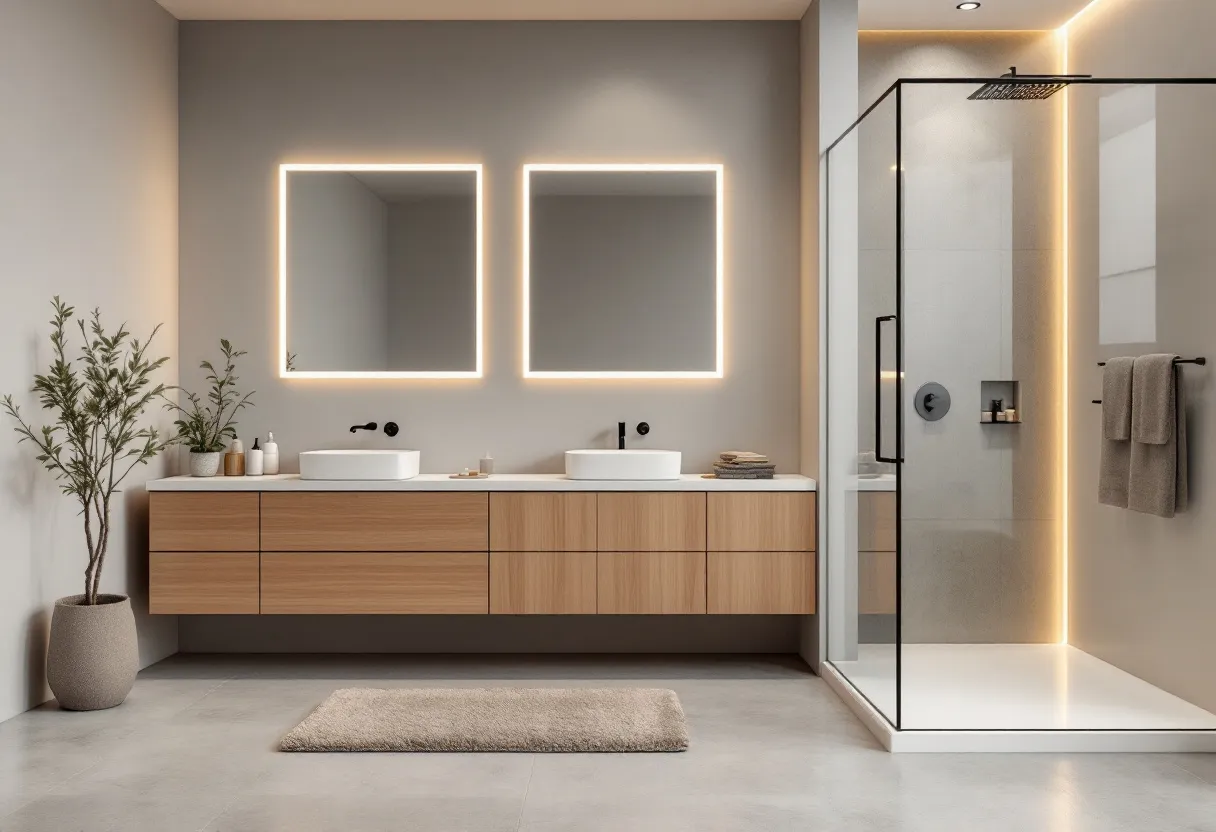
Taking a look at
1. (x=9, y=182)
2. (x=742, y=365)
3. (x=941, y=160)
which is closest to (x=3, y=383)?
(x=9, y=182)

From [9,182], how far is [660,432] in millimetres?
2762

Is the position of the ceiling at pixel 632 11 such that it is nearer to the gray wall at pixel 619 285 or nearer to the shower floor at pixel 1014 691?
the gray wall at pixel 619 285

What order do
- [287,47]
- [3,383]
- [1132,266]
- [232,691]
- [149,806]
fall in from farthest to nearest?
[287,47] → [232,691] → [1132,266] → [3,383] → [149,806]

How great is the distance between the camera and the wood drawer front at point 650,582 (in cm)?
425

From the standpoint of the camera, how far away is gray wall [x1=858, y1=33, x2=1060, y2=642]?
13.1 ft

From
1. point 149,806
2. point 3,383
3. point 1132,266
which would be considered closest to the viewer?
point 149,806

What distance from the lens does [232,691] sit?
13.3ft

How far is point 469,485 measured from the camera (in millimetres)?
4230

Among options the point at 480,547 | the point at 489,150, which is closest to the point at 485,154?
the point at 489,150

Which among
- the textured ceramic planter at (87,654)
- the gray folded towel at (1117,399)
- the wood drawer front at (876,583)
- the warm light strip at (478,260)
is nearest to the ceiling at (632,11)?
the warm light strip at (478,260)

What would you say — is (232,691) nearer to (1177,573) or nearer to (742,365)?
(742,365)

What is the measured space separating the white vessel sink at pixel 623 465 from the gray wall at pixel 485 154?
0.43 metres

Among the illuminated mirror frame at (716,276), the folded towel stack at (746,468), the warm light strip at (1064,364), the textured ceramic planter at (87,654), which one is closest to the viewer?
the textured ceramic planter at (87,654)

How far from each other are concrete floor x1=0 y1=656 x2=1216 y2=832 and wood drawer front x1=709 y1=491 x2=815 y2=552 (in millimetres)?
686
